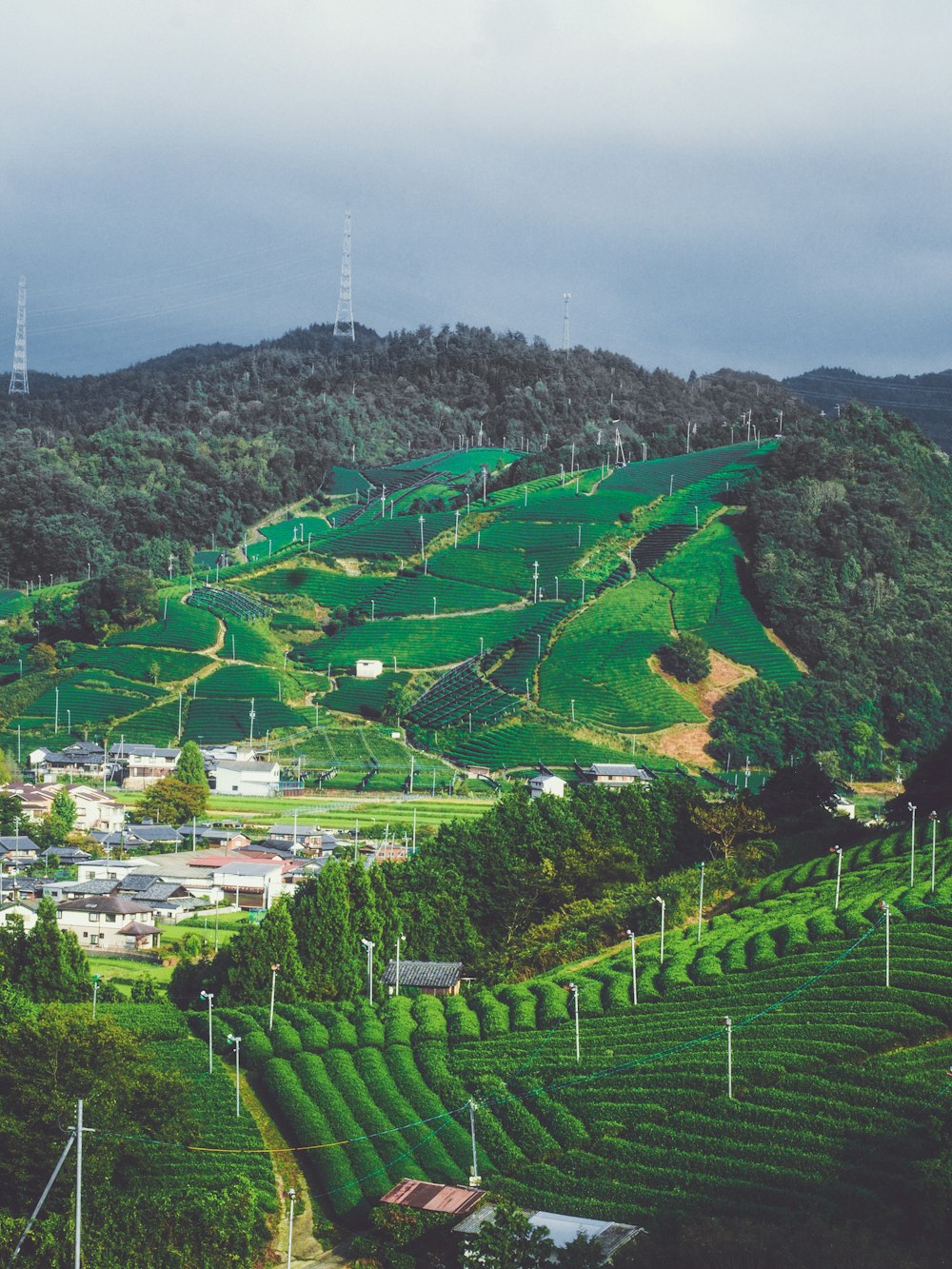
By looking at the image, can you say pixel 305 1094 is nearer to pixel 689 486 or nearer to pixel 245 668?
pixel 245 668

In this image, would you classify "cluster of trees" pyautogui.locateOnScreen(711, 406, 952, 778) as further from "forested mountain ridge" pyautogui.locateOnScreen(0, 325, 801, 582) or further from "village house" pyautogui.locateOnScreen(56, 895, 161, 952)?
"village house" pyautogui.locateOnScreen(56, 895, 161, 952)

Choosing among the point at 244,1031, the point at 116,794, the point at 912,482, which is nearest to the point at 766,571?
the point at 912,482

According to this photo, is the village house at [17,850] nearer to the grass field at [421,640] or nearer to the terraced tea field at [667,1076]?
the terraced tea field at [667,1076]

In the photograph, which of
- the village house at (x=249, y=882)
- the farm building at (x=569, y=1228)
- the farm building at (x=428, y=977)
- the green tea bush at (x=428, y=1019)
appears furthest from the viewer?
the village house at (x=249, y=882)

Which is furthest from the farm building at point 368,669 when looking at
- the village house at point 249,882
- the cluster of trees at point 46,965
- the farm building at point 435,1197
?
the farm building at point 435,1197

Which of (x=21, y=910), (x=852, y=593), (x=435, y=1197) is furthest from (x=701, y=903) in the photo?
(x=852, y=593)

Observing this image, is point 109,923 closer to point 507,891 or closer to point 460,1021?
point 507,891
